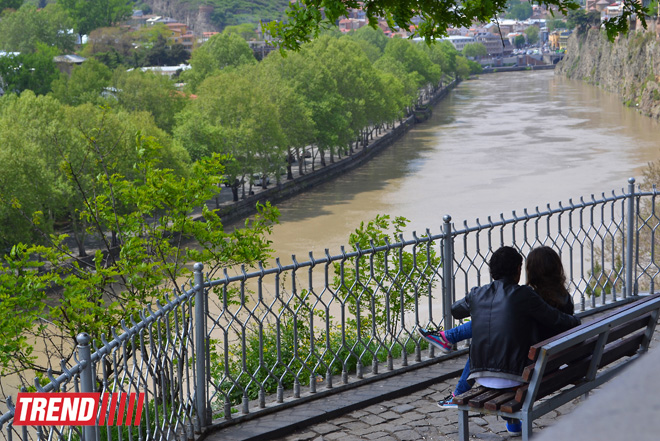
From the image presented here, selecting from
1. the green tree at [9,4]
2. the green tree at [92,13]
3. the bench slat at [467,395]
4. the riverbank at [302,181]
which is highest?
the green tree at [9,4]

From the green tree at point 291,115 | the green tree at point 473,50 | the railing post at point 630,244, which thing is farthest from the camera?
the green tree at point 473,50

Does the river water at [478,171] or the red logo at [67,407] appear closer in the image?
the red logo at [67,407]

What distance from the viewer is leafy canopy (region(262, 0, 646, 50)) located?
6.11m

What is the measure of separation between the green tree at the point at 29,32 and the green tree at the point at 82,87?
111 feet

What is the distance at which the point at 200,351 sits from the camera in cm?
512

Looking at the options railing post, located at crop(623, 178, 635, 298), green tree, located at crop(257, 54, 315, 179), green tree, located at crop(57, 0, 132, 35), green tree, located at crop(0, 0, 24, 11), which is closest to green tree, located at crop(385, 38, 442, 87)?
green tree, located at crop(257, 54, 315, 179)

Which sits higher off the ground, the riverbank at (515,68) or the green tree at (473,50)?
the green tree at (473,50)

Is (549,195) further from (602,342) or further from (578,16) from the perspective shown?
(578,16)

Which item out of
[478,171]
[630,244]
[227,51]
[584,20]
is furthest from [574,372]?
[584,20]

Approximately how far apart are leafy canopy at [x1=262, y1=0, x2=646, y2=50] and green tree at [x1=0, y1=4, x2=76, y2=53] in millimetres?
82624

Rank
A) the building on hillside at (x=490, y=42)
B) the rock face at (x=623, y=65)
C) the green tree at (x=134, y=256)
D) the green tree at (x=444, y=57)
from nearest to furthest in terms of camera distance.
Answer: the green tree at (x=134, y=256), the rock face at (x=623, y=65), the green tree at (x=444, y=57), the building on hillside at (x=490, y=42)

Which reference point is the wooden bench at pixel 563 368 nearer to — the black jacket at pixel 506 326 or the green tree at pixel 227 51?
the black jacket at pixel 506 326

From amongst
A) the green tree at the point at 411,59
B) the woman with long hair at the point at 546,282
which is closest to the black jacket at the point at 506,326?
the woman with long hair at the point at 546,282

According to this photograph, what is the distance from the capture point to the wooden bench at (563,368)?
4.09 metres
